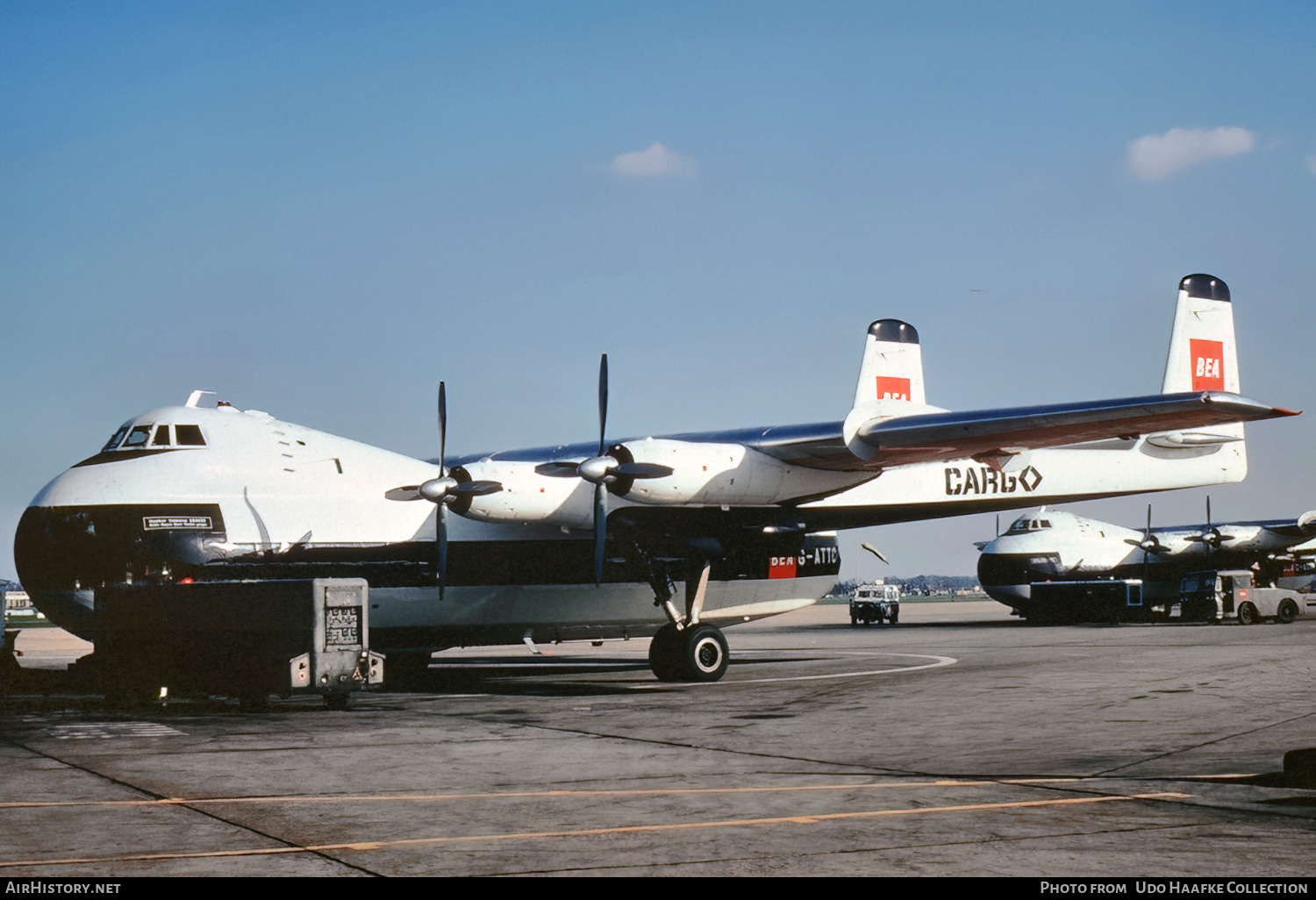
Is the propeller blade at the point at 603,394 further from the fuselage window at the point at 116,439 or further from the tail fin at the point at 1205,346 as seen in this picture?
the tail fin at the point at 1205,346

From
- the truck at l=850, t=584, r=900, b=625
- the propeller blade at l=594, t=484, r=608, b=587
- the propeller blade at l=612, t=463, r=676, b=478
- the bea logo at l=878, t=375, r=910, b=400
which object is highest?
the bea logo at l=878, t=375, r=910, b=400

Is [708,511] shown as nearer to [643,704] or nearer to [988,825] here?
[643,704]

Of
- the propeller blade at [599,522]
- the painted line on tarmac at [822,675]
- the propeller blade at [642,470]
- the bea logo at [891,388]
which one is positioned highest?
the bea logo at [891,388]

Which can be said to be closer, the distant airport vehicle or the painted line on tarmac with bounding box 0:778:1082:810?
the painted line on tarmac with bounding box 0:778:1082:810

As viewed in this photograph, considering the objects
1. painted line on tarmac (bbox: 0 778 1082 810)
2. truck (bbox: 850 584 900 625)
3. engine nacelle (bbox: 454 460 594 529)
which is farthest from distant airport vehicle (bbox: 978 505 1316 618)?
painted line on tarmac (bbox: 0 778 1082 810)

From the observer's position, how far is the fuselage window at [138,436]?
2084cm

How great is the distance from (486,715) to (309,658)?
8.96 ft

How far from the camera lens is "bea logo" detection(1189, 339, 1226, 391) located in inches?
1169

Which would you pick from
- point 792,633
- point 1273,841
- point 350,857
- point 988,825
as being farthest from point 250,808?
point 792,633

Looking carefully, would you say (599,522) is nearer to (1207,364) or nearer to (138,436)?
(138,436)

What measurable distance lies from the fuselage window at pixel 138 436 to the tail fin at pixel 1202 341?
23.2m

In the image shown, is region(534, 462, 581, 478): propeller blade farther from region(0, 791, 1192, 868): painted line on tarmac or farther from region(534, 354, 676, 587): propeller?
region(0, 791, 1192, 868): painted line on tarmac

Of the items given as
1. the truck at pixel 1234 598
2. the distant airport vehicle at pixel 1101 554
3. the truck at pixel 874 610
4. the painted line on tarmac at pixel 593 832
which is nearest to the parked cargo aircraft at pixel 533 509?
the painted line on tarmac at pixel 593 832

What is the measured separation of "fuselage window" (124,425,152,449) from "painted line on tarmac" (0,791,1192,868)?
1455 cm
